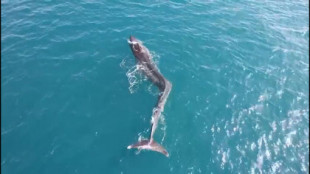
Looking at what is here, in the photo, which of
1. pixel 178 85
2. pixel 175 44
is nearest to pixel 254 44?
pixel 175 44

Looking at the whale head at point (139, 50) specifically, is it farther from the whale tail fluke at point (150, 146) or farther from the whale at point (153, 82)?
the whale tail fluke at point (150, 146)

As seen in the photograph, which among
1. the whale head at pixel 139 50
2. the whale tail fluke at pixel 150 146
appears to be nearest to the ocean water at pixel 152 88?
the whale tail fluke at pixel 150 146

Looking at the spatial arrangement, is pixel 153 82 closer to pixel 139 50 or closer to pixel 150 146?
pixel 139 50

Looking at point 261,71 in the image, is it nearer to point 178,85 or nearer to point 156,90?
point 178,85

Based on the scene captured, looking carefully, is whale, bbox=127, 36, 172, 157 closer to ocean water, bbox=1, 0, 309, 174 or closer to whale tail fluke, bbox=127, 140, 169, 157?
whale tail fluke, bbox=127, 140, 169, 157

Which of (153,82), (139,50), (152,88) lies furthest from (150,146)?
(139,50)

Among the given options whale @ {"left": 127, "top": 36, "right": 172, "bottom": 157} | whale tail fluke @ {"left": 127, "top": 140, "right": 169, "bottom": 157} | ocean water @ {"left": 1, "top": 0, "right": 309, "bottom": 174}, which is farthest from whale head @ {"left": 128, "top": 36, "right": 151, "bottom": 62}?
whale tail fluke @ {"left": 127, "top": 140, "right": 169, "bottom": 157}
